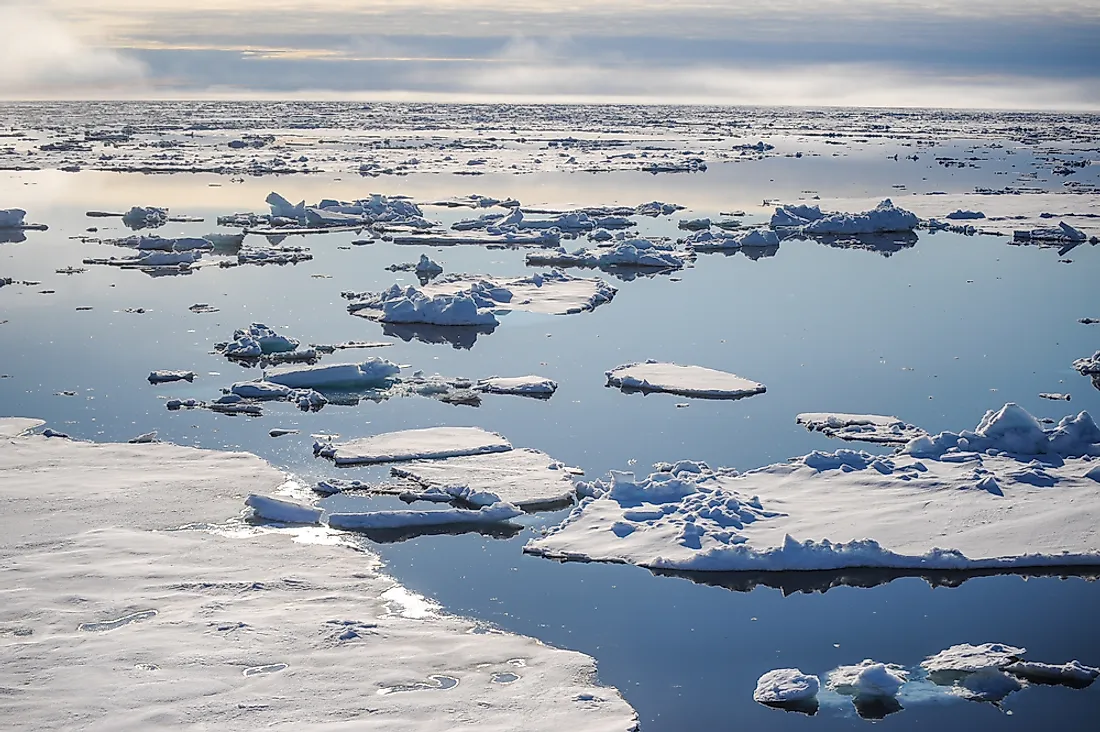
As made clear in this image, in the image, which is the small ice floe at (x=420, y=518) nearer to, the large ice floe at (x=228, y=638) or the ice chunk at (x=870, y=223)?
the large ice floe at (x=228, y=638)

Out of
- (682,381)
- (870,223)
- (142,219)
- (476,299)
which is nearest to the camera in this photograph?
(682,381)

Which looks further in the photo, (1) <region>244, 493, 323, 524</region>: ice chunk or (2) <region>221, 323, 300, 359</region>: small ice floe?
(2) <region>221, 323, 300, 359</region>: small ice floe

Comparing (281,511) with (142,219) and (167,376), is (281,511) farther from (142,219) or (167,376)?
(142,219)

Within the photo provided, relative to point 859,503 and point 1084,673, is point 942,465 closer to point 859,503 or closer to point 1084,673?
point 859,503

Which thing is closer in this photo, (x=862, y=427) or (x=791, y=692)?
(x=791, y=692)

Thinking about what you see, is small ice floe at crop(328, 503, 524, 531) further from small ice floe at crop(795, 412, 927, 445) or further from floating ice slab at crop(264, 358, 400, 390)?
floating ice slab at crop(264, 358, 400, 390)

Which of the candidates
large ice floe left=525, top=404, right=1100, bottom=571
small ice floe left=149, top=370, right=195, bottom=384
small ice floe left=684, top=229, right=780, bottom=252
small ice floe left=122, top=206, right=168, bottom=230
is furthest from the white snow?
small ice floe left=122, top=206, right=168, bottom=230

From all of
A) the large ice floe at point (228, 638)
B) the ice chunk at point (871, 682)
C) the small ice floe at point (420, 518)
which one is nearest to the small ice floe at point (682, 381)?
the small ice floe at point (420, 518)

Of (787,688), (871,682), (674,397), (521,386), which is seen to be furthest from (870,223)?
(787,688)
